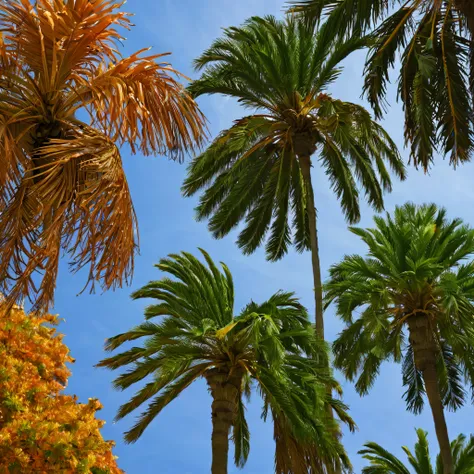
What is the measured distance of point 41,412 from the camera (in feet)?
35.4

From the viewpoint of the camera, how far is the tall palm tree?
22.3m

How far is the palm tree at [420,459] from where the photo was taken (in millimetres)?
25438

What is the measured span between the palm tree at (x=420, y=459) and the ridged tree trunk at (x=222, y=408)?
388 inches

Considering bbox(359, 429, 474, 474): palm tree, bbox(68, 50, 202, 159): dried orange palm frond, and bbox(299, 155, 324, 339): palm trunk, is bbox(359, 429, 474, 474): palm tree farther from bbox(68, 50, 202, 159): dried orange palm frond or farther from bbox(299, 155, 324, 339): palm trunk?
bbox(68, 50, 202, 159): dried orange palm frond

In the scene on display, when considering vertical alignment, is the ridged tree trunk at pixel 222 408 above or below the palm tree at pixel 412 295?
below

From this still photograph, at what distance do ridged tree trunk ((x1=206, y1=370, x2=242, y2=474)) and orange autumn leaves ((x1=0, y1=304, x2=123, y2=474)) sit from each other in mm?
6694

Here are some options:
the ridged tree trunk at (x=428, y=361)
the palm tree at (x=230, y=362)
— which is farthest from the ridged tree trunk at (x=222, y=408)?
the ridged tree trunk at (x=428, y=361)

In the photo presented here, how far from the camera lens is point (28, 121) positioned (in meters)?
7.48

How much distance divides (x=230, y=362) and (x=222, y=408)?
113 centimetres

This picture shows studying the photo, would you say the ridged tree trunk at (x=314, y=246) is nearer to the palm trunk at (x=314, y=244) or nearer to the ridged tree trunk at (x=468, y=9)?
the palm trunk at (x=314, y=244)

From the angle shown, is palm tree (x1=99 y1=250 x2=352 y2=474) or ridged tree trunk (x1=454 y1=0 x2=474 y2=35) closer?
Result: ridged tree trunk (x1=454 y1=0 x2=474 y2=35)

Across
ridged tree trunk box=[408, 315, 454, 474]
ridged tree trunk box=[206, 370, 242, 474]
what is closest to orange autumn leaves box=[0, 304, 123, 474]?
ridged tree trunk box=[206, 370, 242, 474]

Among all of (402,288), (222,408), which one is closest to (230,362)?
(222,408)

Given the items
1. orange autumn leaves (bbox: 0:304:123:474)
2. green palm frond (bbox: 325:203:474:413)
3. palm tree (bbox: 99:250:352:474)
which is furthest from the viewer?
green palm frond (bbox: 325:203:474:413)
